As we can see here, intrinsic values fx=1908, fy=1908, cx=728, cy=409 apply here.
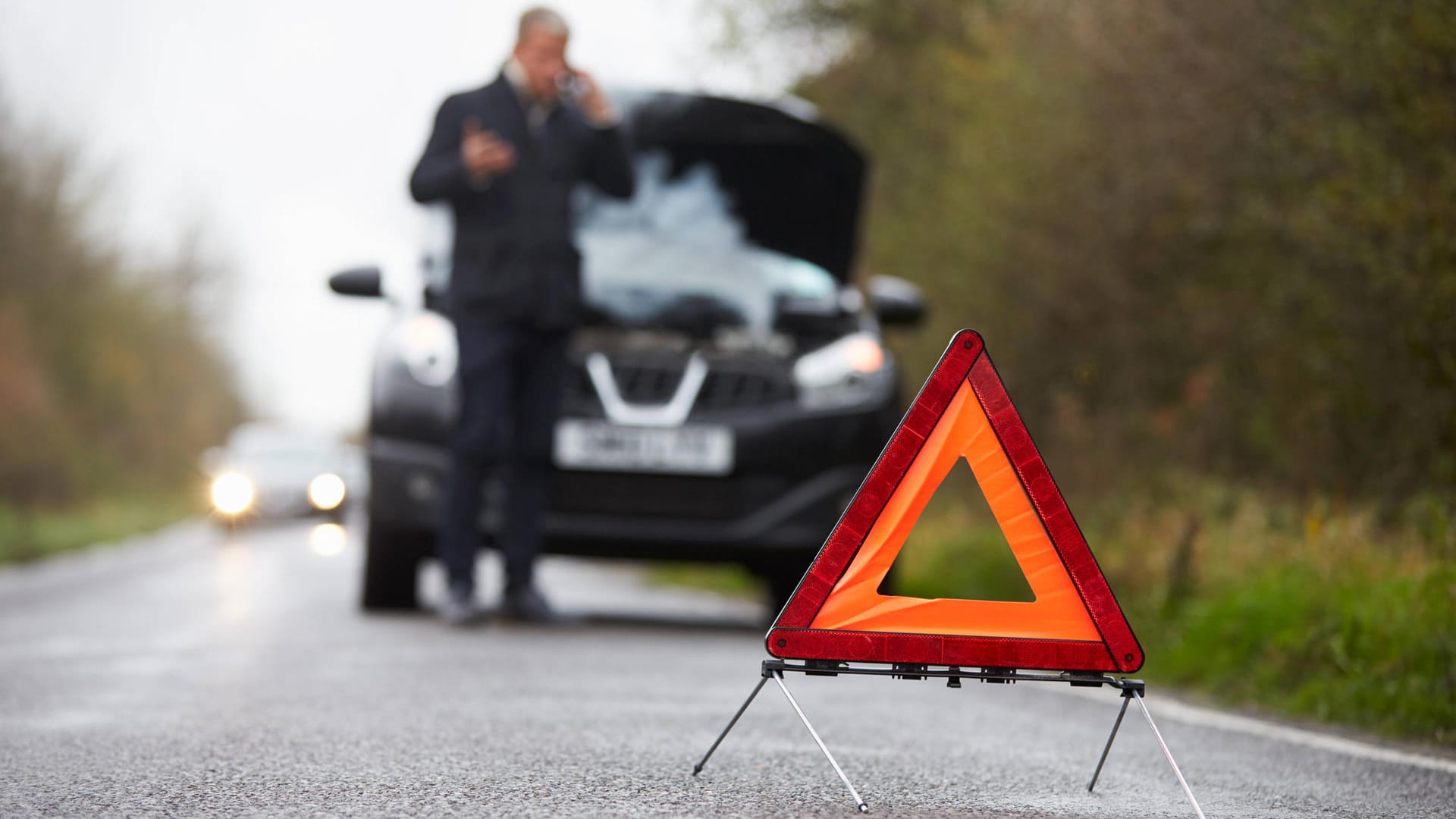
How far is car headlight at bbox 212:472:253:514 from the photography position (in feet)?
91.2

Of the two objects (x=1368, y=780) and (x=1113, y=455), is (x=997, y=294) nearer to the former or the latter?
(x=1113, y=455)

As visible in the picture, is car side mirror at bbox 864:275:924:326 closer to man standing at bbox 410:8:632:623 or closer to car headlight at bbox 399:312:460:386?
man standing at bbox 410:8:632:623

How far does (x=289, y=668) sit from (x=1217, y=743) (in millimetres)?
2986

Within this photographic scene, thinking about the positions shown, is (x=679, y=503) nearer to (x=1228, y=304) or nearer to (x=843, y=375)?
(x=843, y=375)

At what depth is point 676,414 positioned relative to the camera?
7.67 m

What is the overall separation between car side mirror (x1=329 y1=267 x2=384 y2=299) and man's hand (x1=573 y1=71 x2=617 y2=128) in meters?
1.24

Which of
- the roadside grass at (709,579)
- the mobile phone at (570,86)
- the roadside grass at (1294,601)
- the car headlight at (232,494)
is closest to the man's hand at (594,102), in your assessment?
the mobile phone at (570,86)

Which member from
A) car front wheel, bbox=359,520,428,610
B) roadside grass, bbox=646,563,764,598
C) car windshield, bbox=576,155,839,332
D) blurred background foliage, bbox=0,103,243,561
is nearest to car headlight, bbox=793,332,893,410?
car windshield, bbox=576,155,839,332

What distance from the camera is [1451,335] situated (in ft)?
25.7

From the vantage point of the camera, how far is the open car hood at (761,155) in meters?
8.77

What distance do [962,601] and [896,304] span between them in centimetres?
476

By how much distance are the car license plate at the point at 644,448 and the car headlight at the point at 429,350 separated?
543mm

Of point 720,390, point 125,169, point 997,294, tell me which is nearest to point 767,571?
point 720,390

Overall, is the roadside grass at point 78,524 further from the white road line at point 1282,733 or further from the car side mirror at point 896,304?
the white road line at point 1282,733
